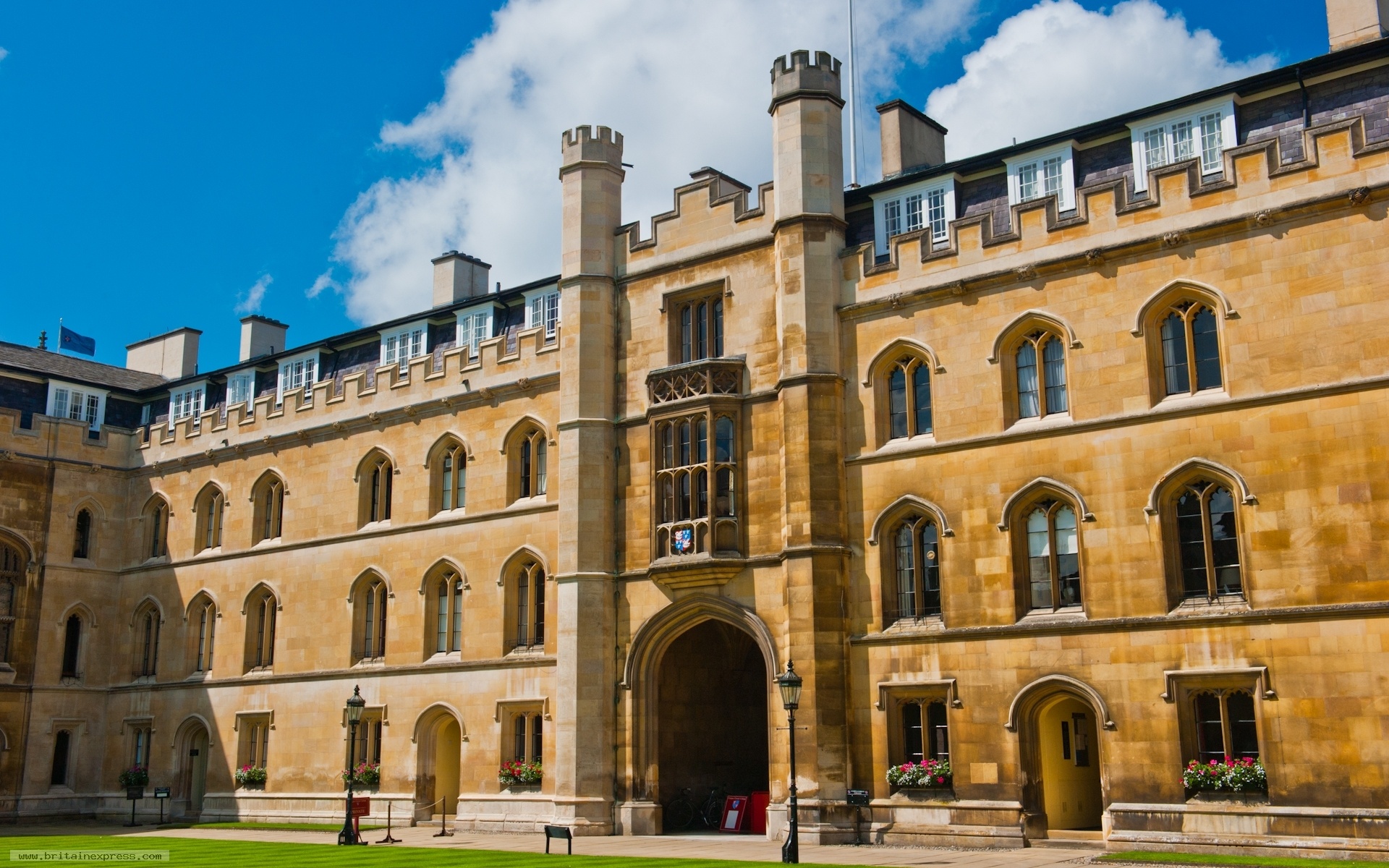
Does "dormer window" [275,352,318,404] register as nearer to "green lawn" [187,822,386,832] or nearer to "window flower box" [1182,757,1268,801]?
"green lawn" [187,822,386,832]

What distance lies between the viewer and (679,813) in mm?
30469

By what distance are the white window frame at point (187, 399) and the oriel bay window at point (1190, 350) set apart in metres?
31.4

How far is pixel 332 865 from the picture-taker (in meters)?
20.4

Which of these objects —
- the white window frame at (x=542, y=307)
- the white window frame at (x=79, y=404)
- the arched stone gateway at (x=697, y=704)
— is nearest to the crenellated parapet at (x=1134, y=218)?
the arched stone gateway at (x=697, y=704)

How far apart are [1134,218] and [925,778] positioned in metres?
11.3

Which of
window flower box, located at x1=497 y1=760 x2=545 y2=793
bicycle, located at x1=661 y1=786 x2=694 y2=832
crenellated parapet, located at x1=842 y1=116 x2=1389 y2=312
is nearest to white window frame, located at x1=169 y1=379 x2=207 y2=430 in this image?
window flower box, located at x1=497 y1=760 x2=545 y2=793

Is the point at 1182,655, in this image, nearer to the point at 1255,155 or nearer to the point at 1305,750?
the point at 1305,750

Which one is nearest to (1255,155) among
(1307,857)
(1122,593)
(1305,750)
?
(1122,593)

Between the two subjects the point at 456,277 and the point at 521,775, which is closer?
the point at 521,775

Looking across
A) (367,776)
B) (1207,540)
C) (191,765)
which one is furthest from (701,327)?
(191,765)

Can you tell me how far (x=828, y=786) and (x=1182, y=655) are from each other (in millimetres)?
7161

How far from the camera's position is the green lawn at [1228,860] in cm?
2005

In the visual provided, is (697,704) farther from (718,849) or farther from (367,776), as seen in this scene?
(367,776)

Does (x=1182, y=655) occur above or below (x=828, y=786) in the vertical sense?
above
